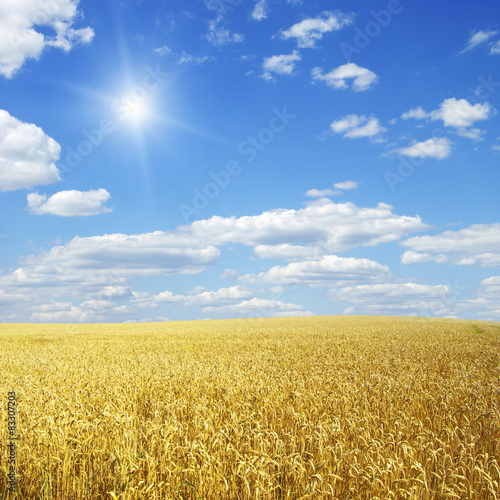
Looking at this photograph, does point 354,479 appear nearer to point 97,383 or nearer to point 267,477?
point 267,477

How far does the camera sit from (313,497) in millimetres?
4402

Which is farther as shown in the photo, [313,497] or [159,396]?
[159,396]

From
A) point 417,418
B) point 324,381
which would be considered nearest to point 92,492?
point 417,418

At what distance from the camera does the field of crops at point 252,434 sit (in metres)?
4.54

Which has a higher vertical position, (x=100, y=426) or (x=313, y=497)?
(x=100, y=426)

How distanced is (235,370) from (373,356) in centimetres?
727

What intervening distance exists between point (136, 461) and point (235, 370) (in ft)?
23.3

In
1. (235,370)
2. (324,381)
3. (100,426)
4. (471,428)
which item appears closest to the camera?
(100,426)

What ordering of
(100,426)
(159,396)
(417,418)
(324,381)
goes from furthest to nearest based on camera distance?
(324,381) → (159,396) → (417,418) → (100,426)

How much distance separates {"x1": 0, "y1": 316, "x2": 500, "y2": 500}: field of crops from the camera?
4543 mm

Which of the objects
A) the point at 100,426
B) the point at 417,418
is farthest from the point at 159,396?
the point at 417,418

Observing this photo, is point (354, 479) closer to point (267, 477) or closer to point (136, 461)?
point (267, 477)

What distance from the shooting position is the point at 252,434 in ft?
19.3

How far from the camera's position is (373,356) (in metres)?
16.9
